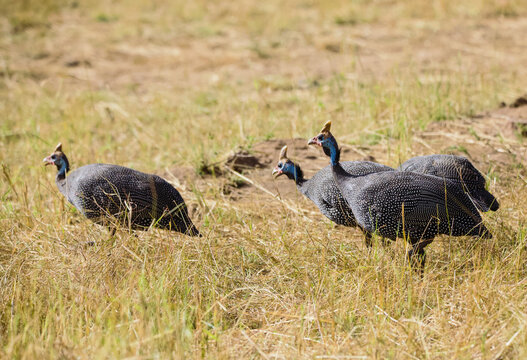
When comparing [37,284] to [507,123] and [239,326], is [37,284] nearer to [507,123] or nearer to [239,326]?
[239,326]

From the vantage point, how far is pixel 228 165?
14.0ft

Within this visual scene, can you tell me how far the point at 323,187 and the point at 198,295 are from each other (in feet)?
3.07

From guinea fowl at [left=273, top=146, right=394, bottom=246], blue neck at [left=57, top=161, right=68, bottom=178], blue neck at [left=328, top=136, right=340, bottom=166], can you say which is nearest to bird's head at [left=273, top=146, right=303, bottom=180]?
guinea fowl at [left=273, top=146, right=394, bottom=246]

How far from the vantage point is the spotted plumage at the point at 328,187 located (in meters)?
3.04

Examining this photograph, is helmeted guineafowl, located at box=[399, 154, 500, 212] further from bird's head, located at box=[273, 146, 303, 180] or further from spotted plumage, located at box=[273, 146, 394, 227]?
bird's head, located at box=[273, 146, 303, 180]

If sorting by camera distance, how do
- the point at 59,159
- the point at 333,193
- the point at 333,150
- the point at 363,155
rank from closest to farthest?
the point at 333,150, the point at 333,193, the point at 59,159, the point at 363,155

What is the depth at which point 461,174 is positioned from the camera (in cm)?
311

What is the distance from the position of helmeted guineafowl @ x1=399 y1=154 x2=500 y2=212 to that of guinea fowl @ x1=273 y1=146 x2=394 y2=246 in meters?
0.24

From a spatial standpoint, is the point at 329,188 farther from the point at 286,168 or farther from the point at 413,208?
the point at 413,208

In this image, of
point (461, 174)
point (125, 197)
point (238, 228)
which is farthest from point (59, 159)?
point (461, 174)

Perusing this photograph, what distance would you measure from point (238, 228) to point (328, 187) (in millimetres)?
615

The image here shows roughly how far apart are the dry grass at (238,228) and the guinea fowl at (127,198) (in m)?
0.11

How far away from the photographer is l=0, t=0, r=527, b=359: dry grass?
7.43ft

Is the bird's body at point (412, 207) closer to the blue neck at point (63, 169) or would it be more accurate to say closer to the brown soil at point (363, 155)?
the brown soil at point (363, 155)
